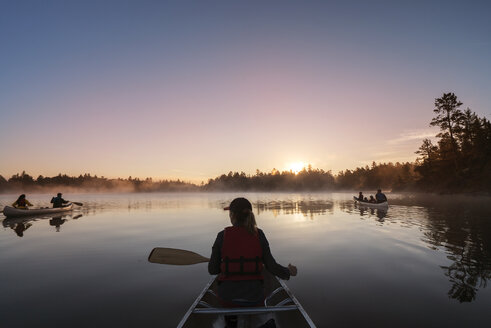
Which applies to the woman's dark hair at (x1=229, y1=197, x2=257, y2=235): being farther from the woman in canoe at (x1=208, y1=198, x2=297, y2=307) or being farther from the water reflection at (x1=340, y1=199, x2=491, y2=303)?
the water reflection at (x1=340, y1=199, x2=491, y2=303)

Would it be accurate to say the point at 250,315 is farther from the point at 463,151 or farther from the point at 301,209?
the point at 463,151

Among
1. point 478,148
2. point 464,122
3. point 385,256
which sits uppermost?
point 464,122

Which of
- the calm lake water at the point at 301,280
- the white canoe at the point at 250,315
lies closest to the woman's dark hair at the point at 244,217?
the white canoe at the point at 250,315

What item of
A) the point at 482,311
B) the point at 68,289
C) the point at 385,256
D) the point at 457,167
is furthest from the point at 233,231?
the point at 457,167

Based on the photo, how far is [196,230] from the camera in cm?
1983

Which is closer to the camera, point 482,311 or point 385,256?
point 482,311

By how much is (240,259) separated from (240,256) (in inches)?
1.8

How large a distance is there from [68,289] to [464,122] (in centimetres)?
8205

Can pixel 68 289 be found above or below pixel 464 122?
below

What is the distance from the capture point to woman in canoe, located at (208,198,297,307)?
13.8ft

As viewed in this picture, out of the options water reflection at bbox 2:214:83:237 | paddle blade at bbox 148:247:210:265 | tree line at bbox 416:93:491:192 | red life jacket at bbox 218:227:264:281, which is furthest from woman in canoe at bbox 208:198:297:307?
tree line at bbox 416:93:491:192

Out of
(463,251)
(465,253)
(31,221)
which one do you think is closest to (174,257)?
(465,253)

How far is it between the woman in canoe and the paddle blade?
8.27 feet

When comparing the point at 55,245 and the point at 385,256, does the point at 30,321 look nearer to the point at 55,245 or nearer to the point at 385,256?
the point at 55,245
